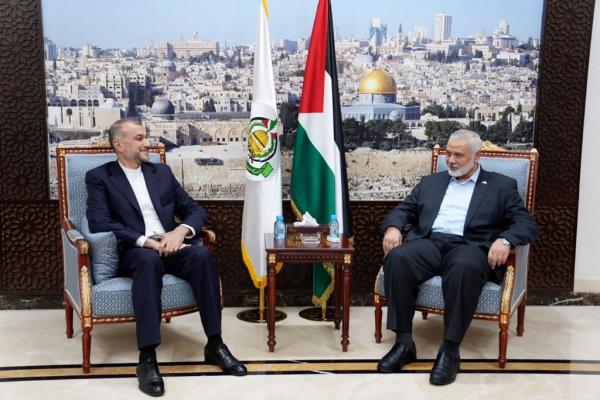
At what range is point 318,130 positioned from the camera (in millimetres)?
3805

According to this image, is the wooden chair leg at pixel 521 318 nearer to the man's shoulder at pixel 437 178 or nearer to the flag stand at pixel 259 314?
the man's shoulder at pixel 437 178

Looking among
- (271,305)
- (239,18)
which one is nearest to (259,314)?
(271,305)

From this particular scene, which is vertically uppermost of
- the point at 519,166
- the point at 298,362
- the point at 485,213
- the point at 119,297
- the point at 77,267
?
the point at 519,166

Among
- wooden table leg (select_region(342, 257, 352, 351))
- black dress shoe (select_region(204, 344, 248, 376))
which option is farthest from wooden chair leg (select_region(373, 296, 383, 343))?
black dress shoe (select_region(204, 344, 248, 376))

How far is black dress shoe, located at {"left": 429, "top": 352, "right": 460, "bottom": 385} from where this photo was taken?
3021 millimetres

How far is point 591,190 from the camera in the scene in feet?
13.8

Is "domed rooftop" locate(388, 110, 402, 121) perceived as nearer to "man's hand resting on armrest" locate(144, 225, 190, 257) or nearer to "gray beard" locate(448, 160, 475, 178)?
"gray beard" locate(448, 160, 475, 178)

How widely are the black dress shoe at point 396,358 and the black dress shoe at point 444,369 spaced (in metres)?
0.17

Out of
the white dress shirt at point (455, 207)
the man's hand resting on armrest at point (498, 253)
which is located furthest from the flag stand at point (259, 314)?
the man's hand resting on armrest at point (498, 253)

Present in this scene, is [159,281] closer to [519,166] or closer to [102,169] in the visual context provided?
[102,169]

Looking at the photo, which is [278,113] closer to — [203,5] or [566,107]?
[203,5]

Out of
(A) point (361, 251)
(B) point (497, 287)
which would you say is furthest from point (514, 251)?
(A) point (361, 251)

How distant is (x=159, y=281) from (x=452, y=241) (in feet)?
4.84

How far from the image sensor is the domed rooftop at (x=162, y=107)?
13.2ft
